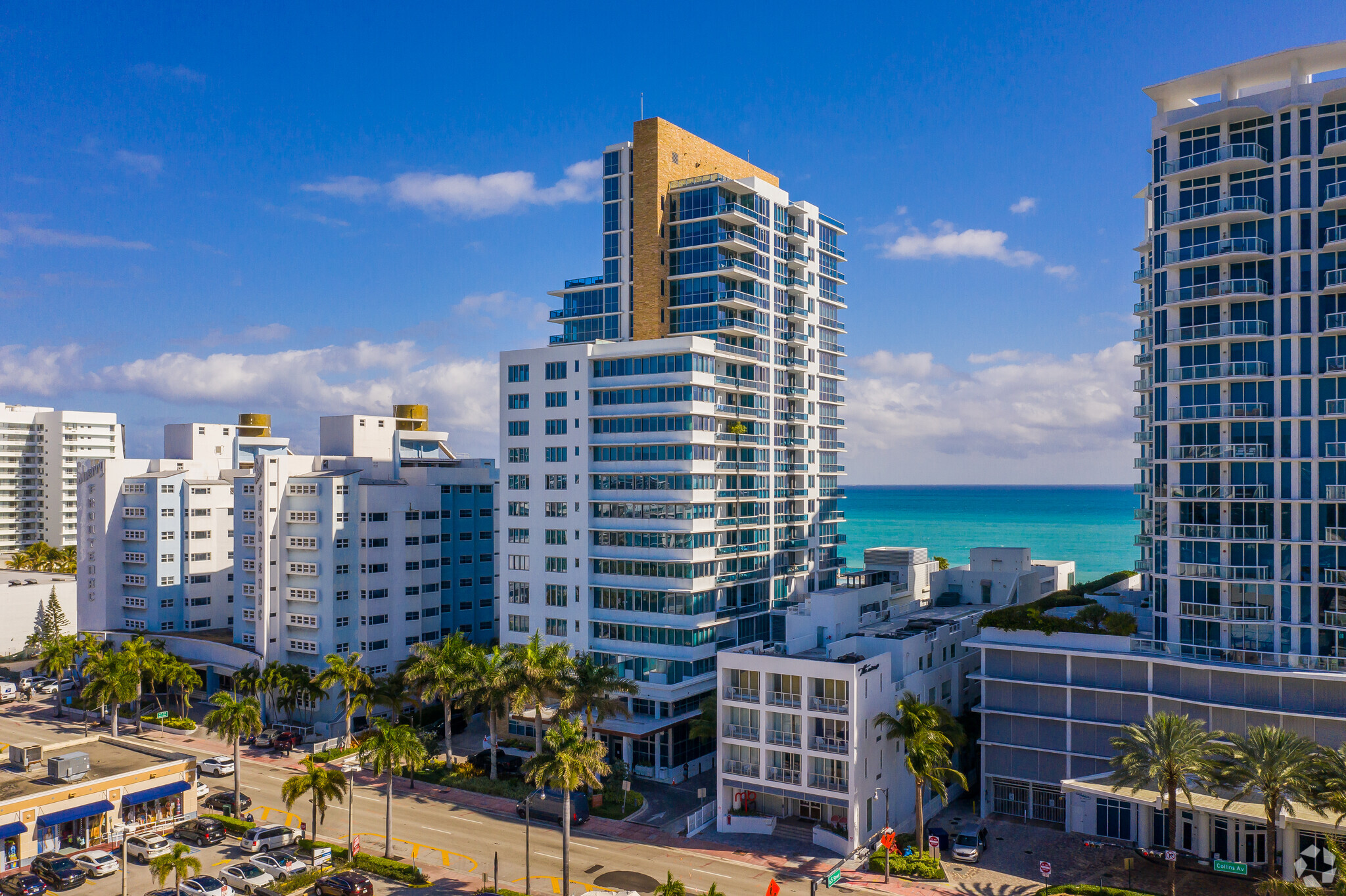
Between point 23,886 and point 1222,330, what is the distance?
267 feet

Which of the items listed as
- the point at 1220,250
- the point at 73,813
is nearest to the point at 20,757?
the point at 73,813

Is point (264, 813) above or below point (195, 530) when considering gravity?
below

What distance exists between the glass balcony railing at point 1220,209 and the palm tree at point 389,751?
203ft

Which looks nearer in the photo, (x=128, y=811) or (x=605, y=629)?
(x=128, y=811)

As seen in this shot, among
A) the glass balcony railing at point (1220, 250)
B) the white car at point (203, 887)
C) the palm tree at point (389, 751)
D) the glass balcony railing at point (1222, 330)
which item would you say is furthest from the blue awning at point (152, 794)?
the glass balcony railing at point (1220, 250)

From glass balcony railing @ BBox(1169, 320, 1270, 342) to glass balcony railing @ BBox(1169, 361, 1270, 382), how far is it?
1.84m

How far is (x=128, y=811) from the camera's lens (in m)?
64.8

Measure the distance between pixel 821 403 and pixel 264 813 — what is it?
64561 mm

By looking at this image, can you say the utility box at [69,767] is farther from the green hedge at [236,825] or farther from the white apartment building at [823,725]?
the white apartment building at [823,725]

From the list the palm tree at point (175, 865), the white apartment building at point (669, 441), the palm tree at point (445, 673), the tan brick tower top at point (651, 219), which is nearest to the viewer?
the palm tree at point (175, 865)

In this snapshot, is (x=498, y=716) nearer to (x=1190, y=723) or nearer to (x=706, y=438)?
(x=706, y=438)

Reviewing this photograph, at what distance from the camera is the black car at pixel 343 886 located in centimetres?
5281

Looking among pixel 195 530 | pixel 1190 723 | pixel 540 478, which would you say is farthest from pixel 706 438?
pixel 195 530

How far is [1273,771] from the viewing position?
48938 mm
